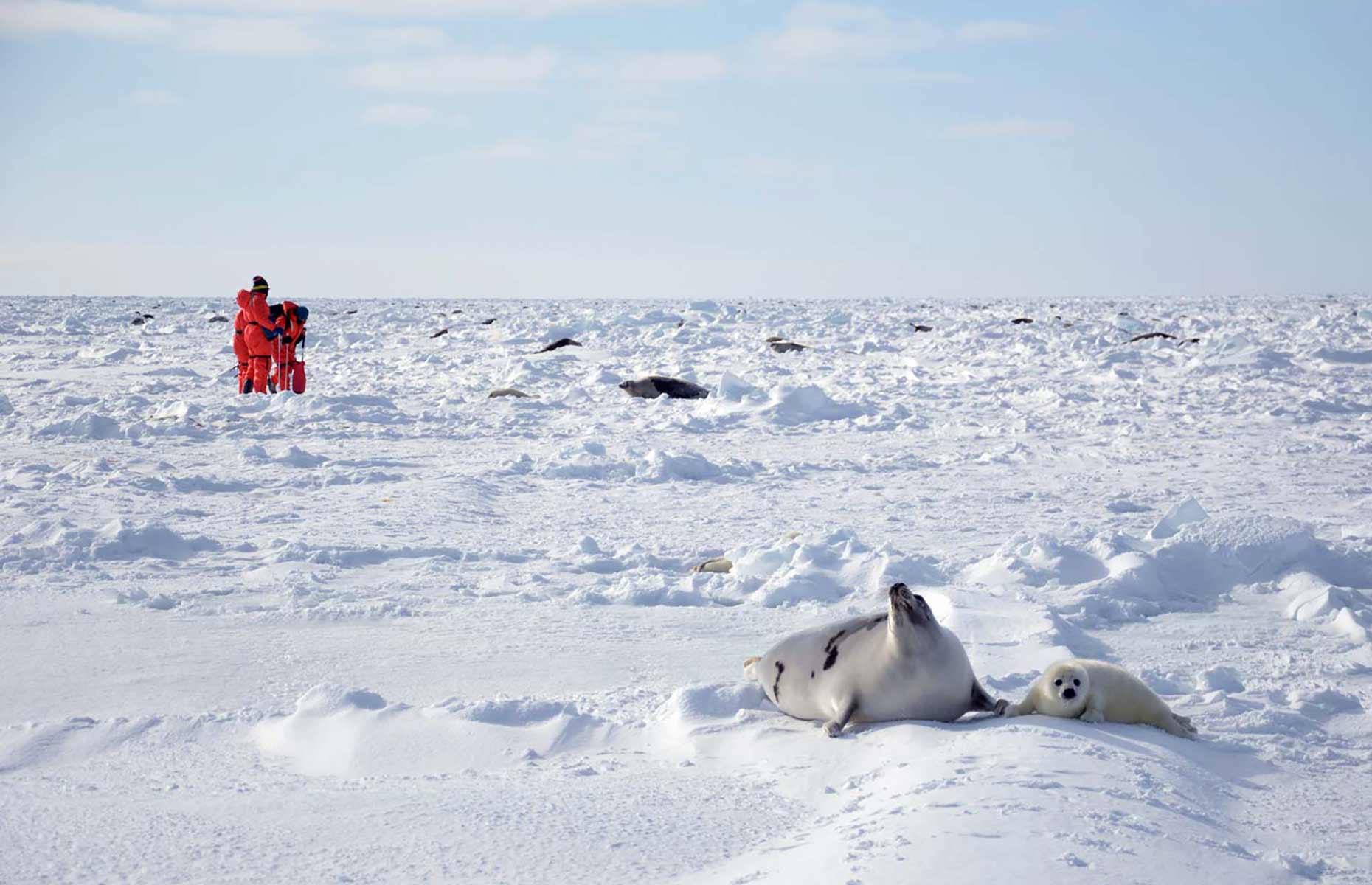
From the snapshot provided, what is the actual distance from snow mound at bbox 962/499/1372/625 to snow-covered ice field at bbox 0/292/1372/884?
0.07ft

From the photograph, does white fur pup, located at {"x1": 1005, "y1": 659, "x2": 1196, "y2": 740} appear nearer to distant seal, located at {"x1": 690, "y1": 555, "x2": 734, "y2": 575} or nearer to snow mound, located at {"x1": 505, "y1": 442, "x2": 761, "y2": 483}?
distant seal, located at {"x1": 690, "y1": 555, "x2": 734, "y2": 575}

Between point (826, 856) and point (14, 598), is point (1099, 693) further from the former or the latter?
point (14, 598)

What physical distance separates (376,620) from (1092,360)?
1314 centimetres

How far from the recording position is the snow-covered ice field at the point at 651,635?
254 cm

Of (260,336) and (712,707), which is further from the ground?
(260,336)

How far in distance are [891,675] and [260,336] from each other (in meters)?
10.6

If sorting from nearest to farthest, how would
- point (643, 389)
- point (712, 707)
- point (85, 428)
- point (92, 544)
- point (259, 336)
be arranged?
point (712, 707) < point (92, 544) < point (85, 428) < point (259, 336) < point (643, 389)

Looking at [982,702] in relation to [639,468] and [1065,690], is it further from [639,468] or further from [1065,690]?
[639,468]

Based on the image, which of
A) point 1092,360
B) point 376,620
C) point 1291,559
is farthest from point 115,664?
point 1092,360

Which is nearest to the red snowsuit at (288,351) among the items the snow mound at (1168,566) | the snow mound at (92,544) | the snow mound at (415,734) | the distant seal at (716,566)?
the snow mound at (92,544)

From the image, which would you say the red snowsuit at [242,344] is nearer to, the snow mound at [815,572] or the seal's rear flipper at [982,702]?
the snow mound at [815,572]

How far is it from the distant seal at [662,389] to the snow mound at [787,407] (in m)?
0.98

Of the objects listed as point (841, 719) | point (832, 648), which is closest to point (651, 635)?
point (832, 648)

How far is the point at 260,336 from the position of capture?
41.1ft
